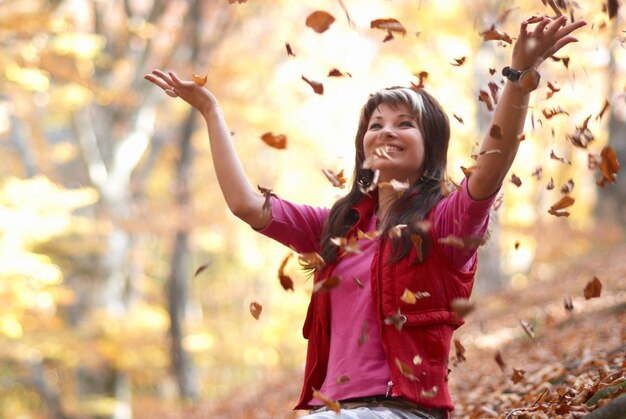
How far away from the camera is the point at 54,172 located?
15.5 metres

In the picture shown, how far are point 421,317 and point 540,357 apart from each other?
396 centimetres

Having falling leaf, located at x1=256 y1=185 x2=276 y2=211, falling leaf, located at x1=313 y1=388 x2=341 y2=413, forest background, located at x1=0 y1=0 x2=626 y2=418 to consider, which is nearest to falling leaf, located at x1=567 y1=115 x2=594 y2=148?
falling leaf, located at x1=256 y1=185 x2=276 y2=211

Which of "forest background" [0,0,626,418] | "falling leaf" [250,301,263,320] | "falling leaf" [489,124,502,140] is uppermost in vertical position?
"forest background" [0,0,626,418]

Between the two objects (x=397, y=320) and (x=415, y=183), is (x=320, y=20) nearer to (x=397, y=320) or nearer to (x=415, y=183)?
(x=415, y=183)

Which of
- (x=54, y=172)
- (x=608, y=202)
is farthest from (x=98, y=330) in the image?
(x=608, y=202)

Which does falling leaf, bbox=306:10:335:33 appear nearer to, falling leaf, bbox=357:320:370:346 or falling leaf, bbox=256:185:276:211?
falling leaf, bbox=256:185:276:211

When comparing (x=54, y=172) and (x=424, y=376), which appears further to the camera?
(x=54, y=172)

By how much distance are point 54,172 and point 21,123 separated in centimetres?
313

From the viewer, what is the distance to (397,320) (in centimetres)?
226

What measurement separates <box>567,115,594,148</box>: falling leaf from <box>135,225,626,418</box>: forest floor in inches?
23.6

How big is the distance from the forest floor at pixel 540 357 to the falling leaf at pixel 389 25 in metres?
1.16

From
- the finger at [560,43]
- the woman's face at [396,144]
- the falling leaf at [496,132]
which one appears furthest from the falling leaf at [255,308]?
the finger at [560,43]

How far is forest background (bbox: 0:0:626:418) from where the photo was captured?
865 cm

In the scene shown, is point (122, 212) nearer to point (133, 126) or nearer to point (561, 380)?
point (133, 126)
